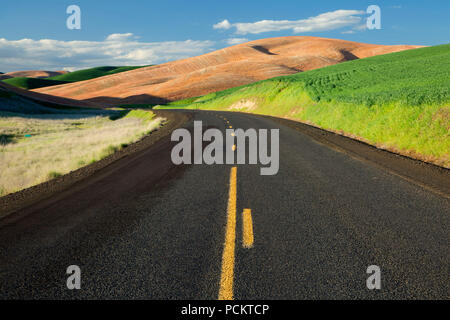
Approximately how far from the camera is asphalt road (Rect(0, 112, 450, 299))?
358 cm

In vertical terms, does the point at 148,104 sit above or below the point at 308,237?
above

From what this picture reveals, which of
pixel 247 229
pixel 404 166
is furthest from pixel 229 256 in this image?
pixel 404 166

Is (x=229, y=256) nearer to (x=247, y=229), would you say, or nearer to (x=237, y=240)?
(x=237, y=240)

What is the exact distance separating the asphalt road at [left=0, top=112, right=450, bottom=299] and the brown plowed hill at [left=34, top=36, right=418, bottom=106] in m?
95.0

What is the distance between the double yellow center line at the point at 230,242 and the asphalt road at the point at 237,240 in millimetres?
49

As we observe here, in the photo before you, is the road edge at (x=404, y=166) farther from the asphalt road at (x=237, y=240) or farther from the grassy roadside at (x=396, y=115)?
the grassy roadside at (x=396, y=115)

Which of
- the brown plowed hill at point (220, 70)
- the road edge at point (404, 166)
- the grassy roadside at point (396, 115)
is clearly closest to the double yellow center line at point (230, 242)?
the road edge at point (404, 166)

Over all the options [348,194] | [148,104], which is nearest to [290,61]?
[148,104]

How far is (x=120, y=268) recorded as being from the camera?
4012 millimetres

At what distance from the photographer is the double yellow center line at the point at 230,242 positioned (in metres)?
3.49

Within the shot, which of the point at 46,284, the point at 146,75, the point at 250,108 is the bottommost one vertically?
the point at 46,284

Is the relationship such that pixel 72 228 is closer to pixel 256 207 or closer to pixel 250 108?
pixel 256 207

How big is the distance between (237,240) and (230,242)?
12 centimetres
